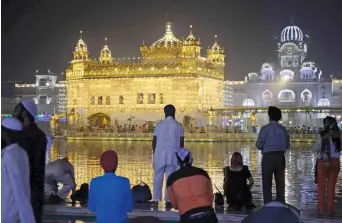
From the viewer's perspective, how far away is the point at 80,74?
56.7 m

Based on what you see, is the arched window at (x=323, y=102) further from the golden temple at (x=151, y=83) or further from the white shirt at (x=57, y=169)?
the white shirt at (x=57, y=169)

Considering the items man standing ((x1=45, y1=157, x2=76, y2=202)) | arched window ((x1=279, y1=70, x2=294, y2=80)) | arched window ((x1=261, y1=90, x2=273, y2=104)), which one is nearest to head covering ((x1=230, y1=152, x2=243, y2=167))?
man standing ((x1=45, y1=157, x2=76, y2=202))

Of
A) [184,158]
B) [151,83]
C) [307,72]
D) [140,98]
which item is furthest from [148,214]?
[307,72]

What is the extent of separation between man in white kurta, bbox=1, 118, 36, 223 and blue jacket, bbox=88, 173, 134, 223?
90 cm

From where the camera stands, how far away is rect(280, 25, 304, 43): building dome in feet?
283

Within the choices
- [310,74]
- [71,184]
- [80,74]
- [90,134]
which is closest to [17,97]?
[80,74]

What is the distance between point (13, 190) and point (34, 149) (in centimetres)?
Answer: 134

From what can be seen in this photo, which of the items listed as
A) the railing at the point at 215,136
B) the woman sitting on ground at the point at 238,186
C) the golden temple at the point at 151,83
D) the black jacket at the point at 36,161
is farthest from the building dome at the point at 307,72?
the black jacket at the point at 36,161

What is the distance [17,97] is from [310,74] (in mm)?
38669

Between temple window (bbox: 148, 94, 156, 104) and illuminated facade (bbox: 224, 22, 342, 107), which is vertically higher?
illuminated facade (bbox: 224, 22, 342, 107)

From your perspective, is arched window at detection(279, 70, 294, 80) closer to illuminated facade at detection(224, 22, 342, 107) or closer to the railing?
illuminated facade at detection(224, 22, 342, 107)

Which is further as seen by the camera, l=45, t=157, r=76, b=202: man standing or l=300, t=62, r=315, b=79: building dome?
l=300, t=62, r=315, b=79: building dome

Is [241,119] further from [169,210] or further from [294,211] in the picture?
[294,211]

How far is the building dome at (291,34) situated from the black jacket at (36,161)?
82.7 m
